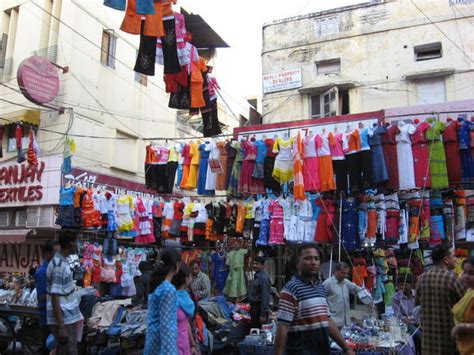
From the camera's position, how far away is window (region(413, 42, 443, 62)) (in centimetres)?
1508

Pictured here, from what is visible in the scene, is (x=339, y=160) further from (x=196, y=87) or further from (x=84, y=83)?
(x=84, y=83)

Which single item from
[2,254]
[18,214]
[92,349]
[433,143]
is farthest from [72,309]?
[2,254]

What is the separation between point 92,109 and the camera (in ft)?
52.5

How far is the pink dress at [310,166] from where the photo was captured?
27.1 ft

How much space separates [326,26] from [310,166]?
995 cm

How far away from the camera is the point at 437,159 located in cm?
789

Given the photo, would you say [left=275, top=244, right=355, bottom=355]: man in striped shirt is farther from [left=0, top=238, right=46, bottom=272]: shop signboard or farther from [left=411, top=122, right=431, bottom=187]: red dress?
[left=0, top=238, right=46, bottom=272]: shop signboard

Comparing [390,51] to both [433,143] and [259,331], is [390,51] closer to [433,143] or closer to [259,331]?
[433,143]

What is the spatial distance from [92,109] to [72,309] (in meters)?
12.4

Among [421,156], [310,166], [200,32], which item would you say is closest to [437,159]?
[421,156]

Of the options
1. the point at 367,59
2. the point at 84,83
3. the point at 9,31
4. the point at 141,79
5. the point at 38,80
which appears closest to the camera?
the point at 38,80

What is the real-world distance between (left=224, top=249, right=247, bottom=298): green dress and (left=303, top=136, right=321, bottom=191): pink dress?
394cm

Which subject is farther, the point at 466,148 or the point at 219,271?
the point at 219,271

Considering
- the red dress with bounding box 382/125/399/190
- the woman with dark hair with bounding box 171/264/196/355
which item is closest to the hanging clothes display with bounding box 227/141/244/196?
the red dress with bounding box 382/125/399/190
